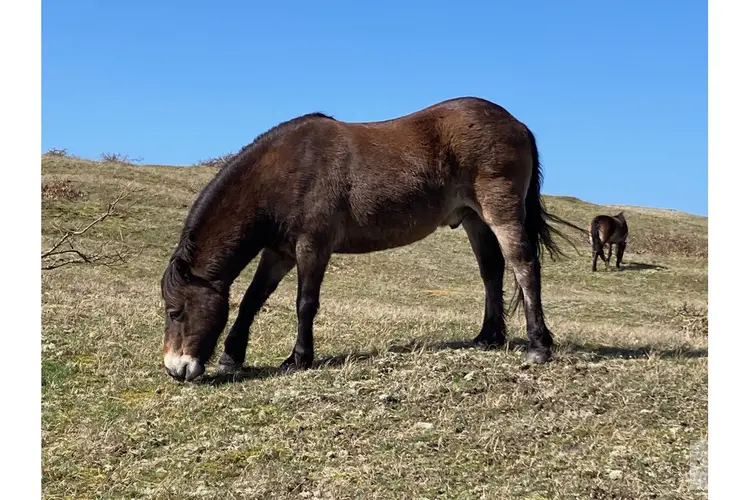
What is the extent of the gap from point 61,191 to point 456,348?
848 inches

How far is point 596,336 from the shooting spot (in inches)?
377

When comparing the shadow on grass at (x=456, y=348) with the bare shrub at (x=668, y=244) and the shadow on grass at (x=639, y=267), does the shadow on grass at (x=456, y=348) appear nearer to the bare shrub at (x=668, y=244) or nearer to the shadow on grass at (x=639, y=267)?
the shadow on grass at (x=639, y=267)

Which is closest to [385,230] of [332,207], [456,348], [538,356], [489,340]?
[332,207]

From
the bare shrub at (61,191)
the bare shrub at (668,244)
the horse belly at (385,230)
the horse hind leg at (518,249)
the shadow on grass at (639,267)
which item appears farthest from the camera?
the bare shrub at (668,244)

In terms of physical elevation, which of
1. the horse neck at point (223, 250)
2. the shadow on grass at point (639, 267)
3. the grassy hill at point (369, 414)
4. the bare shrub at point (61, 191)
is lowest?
the grassy hill at point (369, 414)

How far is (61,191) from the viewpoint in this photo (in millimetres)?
25031

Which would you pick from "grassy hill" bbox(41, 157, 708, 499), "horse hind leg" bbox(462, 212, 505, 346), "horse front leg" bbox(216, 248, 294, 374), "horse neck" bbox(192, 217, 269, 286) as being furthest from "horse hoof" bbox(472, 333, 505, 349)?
"horse neck" bbox(192, 217, 269, 286)

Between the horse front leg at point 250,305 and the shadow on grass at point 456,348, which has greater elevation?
the horse front leg at point 250,305

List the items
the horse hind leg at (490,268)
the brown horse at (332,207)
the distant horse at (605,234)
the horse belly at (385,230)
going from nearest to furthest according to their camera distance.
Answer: the brown horse at (332,207) → the horse belly at (385,230) → the horse hind leg at (490,268) → the distant horse at (605,234)

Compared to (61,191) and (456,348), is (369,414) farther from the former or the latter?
(61,191)

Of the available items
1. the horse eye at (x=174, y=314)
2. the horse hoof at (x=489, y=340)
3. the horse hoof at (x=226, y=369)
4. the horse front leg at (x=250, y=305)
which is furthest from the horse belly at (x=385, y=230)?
the horse eye at (x=174, y=314)

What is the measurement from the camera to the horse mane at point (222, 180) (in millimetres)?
6734

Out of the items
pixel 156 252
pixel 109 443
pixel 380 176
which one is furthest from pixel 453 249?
pixel 109 443
